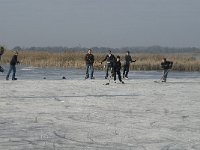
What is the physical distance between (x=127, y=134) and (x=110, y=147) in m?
1.04

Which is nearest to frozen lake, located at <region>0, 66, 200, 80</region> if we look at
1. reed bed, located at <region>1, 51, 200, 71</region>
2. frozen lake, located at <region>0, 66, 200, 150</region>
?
reed bed, located at <region>1, 51, 200, 71</region>

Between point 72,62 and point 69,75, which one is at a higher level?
point 72,62

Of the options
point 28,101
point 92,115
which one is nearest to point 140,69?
point 28,101

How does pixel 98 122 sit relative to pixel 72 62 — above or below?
below

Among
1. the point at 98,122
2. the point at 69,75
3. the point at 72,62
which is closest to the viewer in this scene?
the point at 98,122

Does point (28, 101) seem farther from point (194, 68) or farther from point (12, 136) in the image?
point (194, 68)

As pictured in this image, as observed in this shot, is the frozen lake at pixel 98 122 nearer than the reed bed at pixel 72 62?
Yes

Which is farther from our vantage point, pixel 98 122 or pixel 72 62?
pixel 72 62

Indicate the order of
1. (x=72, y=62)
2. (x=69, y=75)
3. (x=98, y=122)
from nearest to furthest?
(x=98, y=122)
(x=69, y=75)
(x=72, y=62)

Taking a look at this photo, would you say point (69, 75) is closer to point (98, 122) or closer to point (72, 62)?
point (72, 62)

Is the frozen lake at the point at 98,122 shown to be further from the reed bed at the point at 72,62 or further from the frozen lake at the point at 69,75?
the reed bed at the point at 72,62

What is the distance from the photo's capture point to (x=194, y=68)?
32938 millimetres

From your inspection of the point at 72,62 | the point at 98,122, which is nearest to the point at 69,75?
the point at 72,62

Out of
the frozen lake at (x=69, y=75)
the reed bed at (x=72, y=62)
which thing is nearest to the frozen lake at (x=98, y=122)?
the frozen lake at (x=69, y=75)
